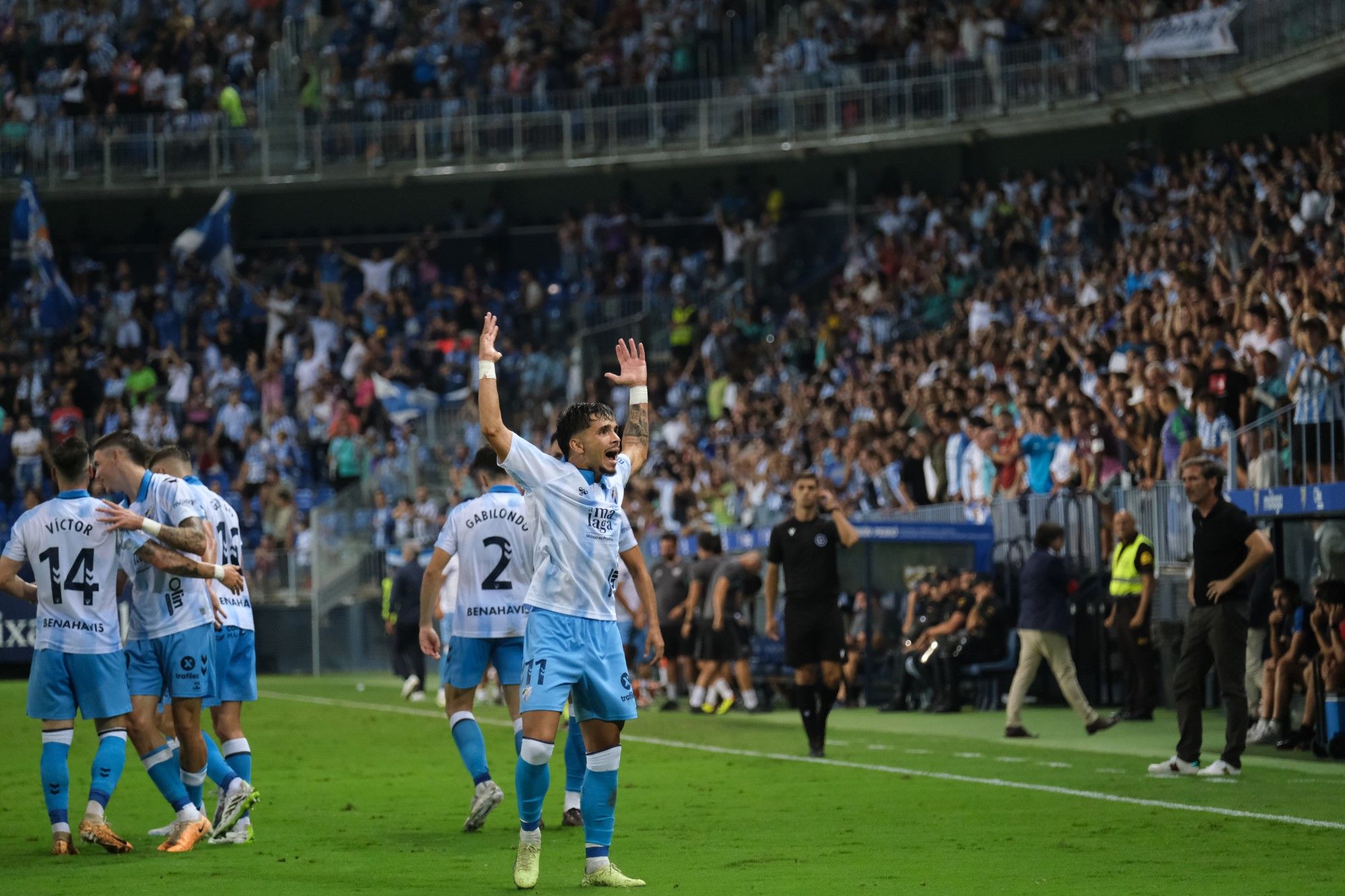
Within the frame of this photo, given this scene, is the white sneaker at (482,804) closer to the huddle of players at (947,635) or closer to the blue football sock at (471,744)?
the blue football sock at (471,744)

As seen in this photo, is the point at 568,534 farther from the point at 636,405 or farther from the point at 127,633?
the point at 127,633

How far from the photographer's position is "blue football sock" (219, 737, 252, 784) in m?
10.5

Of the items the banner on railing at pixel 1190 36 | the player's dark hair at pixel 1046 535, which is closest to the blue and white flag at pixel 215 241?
the banner on railing at pixel 1190 36

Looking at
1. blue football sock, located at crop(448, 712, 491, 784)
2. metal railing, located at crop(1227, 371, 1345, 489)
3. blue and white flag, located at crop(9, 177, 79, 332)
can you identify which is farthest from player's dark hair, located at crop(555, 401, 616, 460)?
blue and white flag, located at crop(9, 177, 79, 332)

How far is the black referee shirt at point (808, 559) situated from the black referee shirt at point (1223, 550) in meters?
3.37

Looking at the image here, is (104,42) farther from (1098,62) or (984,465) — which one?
(984,465)

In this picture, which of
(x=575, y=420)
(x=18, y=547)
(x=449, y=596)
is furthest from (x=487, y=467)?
(x=449, y=596)

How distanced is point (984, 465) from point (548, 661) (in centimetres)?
1439

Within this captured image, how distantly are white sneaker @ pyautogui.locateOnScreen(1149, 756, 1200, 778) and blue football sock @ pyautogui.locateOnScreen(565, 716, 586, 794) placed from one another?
14.7ft

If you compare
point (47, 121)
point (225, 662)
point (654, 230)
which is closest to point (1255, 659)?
point (225, 662)

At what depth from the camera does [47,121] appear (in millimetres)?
40750

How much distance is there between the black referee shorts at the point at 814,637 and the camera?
1520 cm

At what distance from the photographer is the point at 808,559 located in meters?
15.5

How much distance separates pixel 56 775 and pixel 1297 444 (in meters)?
11.0
